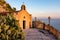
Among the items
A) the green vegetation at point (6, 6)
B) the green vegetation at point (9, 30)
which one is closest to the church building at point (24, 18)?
the green vegetation at point (6, 6)

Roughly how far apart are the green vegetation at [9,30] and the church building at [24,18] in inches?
469

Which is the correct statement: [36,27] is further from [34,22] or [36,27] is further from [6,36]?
[6,36]

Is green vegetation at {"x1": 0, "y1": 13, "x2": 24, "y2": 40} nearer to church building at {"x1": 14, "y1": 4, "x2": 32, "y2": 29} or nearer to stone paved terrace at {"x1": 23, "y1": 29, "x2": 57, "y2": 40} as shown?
stone paved terrace at {"x1": 23, "y1": 29, "x2": 57, "y2": 40}

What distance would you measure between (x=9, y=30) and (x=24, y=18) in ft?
48.8

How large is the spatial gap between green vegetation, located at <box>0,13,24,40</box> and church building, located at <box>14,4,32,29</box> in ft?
39.1

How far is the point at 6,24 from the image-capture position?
22.0 metres

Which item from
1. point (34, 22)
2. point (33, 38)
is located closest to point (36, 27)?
point (34, 22)

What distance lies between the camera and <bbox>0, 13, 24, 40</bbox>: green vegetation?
2058 centimetres

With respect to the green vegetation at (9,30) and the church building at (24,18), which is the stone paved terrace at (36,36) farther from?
the green vegetation at (9,30)

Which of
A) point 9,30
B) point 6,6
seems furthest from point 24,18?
point 9,30

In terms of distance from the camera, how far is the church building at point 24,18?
3497 cm

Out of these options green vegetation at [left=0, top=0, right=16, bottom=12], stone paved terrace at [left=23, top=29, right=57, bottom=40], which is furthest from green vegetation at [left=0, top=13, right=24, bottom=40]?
green vegetation at [left=0, top=0, right=16, bottom=12]

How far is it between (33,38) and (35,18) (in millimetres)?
9863

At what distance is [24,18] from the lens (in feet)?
118
